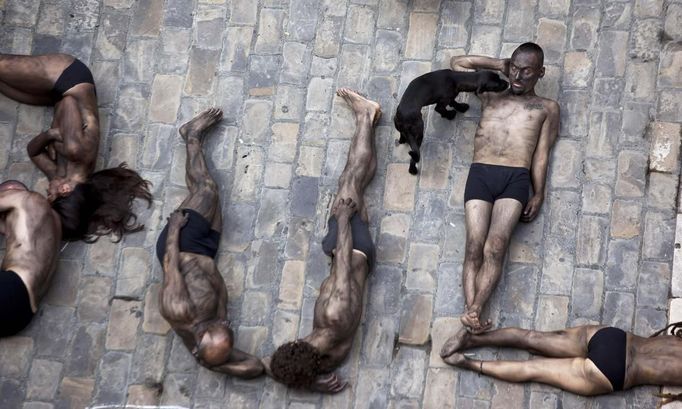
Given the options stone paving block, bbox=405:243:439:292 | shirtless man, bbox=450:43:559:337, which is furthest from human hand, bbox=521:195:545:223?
stone paving block, bbox=405:243:439:292

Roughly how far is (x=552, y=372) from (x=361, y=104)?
3.07m

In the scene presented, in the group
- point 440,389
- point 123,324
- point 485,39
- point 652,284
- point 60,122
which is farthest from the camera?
point 485,39

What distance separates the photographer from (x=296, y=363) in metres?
10.5

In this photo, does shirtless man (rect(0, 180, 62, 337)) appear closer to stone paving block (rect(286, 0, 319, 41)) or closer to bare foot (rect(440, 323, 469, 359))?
stone paving block (rect(286, 0, 319, 41))

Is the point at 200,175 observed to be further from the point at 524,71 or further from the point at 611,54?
the point at 611,54

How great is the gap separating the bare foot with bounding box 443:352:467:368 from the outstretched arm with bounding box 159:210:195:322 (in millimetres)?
2278

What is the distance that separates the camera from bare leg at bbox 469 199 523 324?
35.7 feet

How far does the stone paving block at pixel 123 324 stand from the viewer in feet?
36.9

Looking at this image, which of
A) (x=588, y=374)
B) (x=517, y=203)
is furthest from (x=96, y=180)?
(x=588, y=374)

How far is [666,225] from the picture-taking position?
11125 mm

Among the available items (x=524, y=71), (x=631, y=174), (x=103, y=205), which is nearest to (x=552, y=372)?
(x=631, y=174)

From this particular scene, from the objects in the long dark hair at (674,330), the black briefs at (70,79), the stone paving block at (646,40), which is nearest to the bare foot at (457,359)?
the long dark hair at (674,330)

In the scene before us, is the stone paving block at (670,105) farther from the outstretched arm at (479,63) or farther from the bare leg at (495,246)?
the bare leg at (495,246)

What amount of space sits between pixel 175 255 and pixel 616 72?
4.46m
